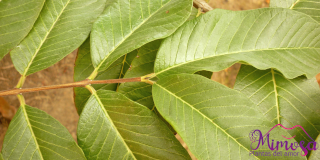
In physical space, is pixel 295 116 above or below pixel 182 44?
below

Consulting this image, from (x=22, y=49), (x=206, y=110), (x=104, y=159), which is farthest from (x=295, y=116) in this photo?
(x=22, y=49)

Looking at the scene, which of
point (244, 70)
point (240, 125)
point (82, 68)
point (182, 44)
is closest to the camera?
point (240, 125)

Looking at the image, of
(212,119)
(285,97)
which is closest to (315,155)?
(285,97)

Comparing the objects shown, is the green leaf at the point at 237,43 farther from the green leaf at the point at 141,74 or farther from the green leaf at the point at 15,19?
the green leaf at the point at 15,19

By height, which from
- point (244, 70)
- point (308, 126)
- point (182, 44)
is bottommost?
point (308, 126)

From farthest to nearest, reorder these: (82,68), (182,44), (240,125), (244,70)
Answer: (82,68) → (244,70) → (182,44) → (240,125)

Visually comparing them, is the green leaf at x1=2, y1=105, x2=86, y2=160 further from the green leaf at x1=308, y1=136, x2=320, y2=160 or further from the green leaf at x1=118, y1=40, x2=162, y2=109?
the green leaf at x1=308, y1=136, x2=320, y2=160

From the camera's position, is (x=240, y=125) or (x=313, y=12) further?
(x=313, y=12)

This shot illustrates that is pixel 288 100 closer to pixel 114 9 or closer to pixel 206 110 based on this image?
pixel 206 110
